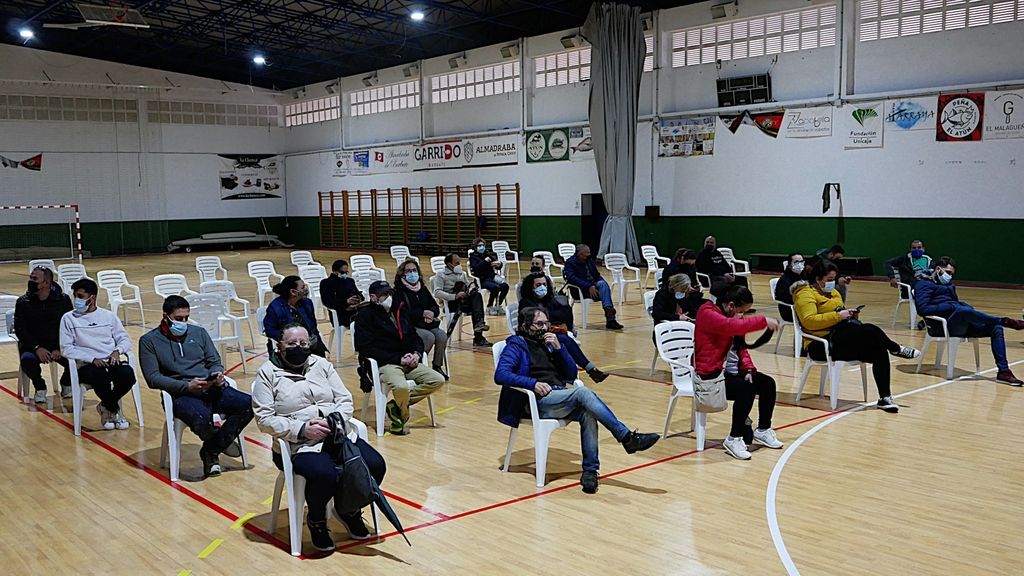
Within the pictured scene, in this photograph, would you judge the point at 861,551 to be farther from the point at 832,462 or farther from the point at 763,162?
the point at 763,162

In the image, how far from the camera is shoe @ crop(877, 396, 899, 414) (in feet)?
25.0

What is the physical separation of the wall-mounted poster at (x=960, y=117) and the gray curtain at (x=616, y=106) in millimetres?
7474

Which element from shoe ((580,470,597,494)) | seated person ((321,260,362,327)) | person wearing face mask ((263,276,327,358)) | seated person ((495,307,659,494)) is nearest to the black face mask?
seated person ((495,307,659,494))

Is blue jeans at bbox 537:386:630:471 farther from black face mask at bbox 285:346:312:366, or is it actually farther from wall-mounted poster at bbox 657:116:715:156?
wall-mounted poster at bbox 657:116:715:156

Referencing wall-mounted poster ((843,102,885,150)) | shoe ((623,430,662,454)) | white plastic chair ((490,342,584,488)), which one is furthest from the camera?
wall-mounted poster ((843,102,885,150))

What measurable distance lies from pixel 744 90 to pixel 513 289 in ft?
25.0

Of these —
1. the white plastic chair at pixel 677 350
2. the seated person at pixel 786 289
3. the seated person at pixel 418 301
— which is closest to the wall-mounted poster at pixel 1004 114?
the seated person at pixel 786 289

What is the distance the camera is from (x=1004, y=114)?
1684cm

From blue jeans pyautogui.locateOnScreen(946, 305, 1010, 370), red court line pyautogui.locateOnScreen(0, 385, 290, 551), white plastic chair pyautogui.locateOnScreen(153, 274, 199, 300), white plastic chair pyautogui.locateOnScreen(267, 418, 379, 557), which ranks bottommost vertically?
red court line pyautogui.locateOnScreen(0, 385, 290, 551)

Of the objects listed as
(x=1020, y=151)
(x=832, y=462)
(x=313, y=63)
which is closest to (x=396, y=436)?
(x=832, y=462)

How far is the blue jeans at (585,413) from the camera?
5707 millimetres

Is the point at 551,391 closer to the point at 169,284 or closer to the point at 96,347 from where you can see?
the point at 96,347

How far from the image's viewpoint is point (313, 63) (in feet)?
106

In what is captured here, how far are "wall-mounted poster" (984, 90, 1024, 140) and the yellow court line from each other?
667 inches
